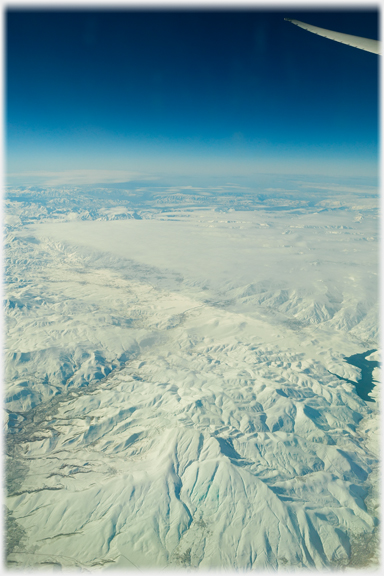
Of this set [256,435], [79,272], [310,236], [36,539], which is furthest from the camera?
[310,236]

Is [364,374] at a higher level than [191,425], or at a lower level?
lower

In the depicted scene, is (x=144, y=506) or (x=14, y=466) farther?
(x=14, y=466)

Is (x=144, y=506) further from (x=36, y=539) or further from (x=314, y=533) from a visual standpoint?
(x=314, y=533)

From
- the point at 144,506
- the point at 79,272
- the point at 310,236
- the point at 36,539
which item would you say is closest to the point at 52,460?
the point at 36,539

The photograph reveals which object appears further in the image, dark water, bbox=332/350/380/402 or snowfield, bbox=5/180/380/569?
dark water, bbox=332/350/380/402
